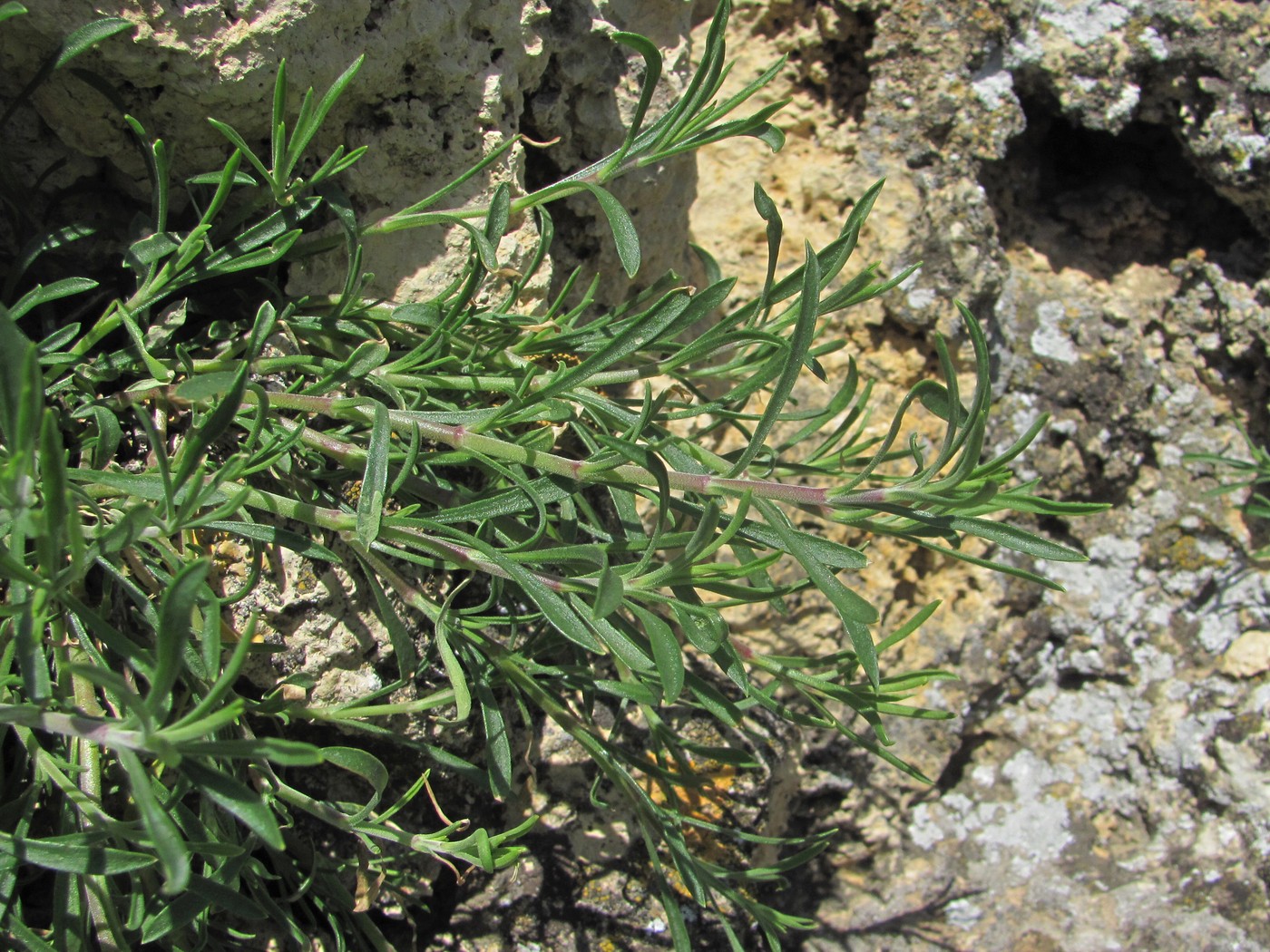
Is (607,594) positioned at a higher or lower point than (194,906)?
higher

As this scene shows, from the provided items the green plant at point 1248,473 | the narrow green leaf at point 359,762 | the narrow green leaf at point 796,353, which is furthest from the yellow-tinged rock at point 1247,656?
the narrow green leaf at point 359,762

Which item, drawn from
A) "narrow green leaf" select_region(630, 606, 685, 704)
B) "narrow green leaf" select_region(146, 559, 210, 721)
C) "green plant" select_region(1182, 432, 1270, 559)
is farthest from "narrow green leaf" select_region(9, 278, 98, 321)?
"green plant" select_region(1182, 432, 1270, 559)

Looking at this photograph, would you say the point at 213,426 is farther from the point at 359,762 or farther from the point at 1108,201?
the point at 1108,201

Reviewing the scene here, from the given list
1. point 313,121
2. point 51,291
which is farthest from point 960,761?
point 51,291

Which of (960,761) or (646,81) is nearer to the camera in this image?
Result: (646,81)

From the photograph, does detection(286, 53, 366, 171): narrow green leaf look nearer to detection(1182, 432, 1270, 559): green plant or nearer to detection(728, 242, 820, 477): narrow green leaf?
detection(728, 242, 820, 477): narrow green leaf

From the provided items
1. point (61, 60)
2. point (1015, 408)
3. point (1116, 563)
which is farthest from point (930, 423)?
point (61, 60)
